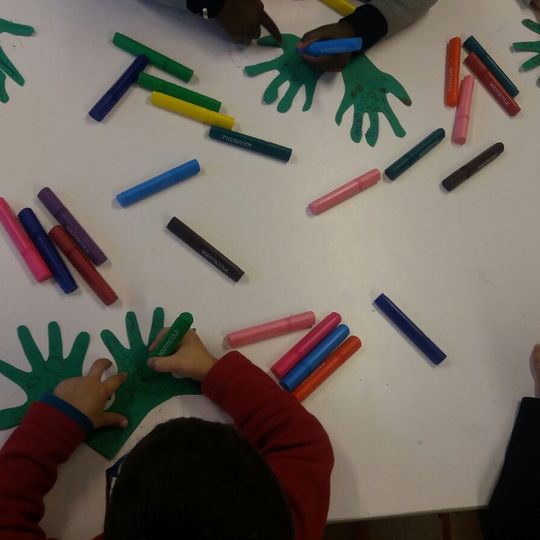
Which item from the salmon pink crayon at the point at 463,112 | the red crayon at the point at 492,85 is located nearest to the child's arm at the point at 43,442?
the salmon pink crayon at the point at 463,112

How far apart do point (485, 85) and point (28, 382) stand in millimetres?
783

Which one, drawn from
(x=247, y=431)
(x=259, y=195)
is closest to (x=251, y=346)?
(x=247, y=431)

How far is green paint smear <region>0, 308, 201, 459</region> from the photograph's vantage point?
1.89 feet

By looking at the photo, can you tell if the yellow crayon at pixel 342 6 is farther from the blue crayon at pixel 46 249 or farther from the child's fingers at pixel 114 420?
the child's fingers at pixel 114 420

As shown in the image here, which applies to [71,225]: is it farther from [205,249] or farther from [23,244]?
[205,249]

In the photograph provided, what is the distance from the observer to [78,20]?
2.53 ft

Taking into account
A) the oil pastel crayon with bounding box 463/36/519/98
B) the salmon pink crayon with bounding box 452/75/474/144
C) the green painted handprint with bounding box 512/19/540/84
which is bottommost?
the salmon pink crayon with bounding box 452/75/474/144

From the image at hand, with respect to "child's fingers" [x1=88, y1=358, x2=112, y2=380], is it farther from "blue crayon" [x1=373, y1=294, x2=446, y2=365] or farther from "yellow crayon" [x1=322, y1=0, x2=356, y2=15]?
"yellow crayon" [x1=322, y1=0, x2=356, y2=15]

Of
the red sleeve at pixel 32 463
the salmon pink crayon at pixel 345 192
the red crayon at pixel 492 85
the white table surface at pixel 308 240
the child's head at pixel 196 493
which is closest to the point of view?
the child's head at pixel 196 493

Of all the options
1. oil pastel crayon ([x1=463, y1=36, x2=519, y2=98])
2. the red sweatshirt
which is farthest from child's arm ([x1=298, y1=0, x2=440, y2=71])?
the red sweatshirt

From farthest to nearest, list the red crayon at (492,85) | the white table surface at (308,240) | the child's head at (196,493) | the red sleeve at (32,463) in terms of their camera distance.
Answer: the red crayon at (492,85), the white table surface at (308,240), the red sleeve at (32,463), the child's head at (196,493)

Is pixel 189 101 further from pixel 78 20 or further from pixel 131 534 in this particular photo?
pixel 131 534

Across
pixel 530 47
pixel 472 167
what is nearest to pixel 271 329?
pixel 472 167

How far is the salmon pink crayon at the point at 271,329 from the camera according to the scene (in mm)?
633
